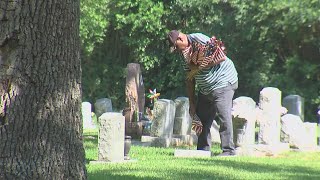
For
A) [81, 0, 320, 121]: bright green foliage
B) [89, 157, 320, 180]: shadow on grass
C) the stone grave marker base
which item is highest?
[81, 0, 320, 121]: bright green foliage

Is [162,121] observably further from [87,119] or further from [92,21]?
[92,21]

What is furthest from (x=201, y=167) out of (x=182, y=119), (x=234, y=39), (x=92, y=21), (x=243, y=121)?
(x=92, y=21)

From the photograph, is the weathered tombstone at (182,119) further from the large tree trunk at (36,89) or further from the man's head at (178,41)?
the large tree trunk at (36,89)

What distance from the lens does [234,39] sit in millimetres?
25703

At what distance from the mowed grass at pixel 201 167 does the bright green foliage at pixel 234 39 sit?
46.6ft

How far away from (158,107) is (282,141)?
8.30 ft

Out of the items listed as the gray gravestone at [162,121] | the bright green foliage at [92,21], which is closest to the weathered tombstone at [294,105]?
the gray gravestone at [162,121]

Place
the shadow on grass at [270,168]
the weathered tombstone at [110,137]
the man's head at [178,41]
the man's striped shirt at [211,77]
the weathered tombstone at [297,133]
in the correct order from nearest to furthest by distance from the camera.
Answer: the shadow on grass at [270,168] → the weathered tombstone at [110,137] → the man's head at [178,41] → the man's striped shirt at [211,77] → the weathered tombstone at [297,133]

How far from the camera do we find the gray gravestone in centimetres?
1256

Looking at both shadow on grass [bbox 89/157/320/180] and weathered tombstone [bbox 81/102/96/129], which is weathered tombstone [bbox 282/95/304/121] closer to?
weathered tombstone [bbox 81/102/96/129]

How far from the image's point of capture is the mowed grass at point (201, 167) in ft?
26.5

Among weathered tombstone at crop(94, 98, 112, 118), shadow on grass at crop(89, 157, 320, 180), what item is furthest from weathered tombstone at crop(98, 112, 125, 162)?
weathered tombstone at crop(94, 98, 112, 118)

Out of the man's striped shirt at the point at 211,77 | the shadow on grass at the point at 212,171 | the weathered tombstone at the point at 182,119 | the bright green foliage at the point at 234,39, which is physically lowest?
the shadow on grass at the point at 212,171

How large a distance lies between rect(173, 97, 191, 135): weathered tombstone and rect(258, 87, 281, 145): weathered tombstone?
2089mm
